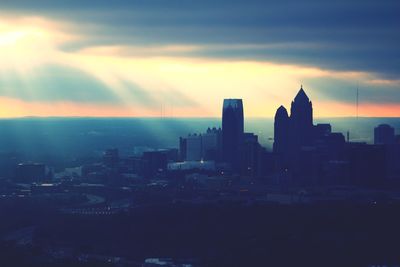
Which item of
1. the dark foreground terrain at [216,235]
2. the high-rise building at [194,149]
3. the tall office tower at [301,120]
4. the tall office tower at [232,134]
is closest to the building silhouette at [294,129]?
the tall office tower at [301,120]

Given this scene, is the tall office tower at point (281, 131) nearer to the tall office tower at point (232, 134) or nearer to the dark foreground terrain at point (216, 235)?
the tall office tower at point (232, 134)

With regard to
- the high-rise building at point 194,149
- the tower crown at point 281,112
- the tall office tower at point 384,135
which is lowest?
the high-rise building at point 194,149

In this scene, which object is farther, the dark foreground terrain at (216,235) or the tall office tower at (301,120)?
the tall office tower at (301,120)

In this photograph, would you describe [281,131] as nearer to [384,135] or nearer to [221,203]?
[384,135]

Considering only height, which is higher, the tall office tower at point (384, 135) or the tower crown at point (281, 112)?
the tower crown at point (281, 112)

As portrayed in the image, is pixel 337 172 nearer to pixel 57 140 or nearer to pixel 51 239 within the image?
pixel 51 239

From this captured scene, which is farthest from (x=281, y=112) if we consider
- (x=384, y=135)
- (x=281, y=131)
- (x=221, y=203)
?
(x=221, y=203)

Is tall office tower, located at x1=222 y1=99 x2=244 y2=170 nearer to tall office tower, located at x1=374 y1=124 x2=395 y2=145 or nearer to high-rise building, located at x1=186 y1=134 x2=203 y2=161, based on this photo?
high-rise building, located at x1=186 y1=134 x2=203 y2=161

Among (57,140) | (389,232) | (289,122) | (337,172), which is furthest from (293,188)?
(57,140)

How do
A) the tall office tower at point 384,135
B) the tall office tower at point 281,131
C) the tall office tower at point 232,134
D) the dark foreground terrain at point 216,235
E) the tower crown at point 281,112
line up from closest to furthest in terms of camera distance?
the dark foreground terrain at point 216,235 → the tall office tower at point 281,131 → the tower crown at point 281,112 → the tall office tower at point 232,134 → the tall office tower at point 384,135
